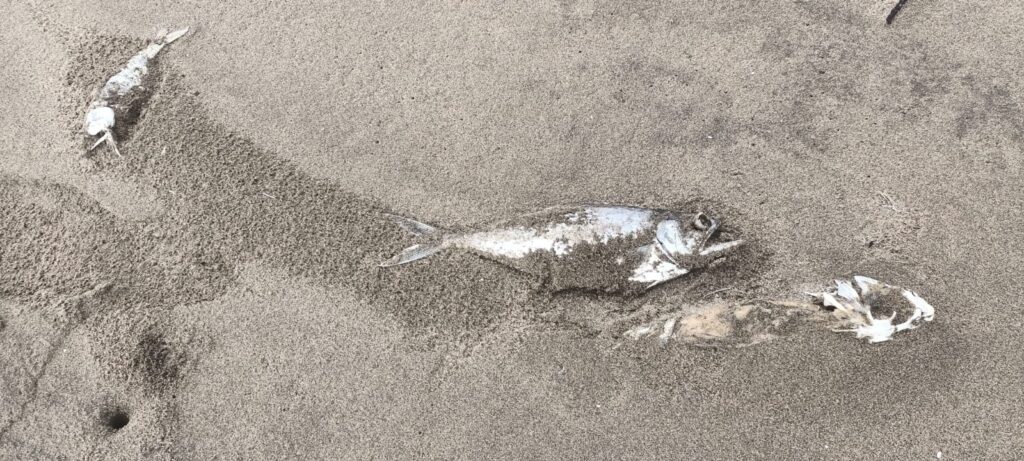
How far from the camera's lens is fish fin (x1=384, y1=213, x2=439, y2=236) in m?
3.25

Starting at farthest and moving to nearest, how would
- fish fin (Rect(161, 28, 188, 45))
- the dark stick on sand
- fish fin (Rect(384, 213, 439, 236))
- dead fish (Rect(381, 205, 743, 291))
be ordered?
1. fish fin (Rect(161, 28, 188, 45))
2. the dark stick on sand
3. fish fin (Rect(384, 213, 439, 236))
4. dead fish (Rect(381, 205, 743, 291))

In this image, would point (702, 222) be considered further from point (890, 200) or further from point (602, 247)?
point (890, 200)

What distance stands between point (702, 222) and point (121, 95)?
3646mm

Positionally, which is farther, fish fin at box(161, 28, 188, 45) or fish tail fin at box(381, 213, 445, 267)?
fish fin at box(161, 28, 188, 45)

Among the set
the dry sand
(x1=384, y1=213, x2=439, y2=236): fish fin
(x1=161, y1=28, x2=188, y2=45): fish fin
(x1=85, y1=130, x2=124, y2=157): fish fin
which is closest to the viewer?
the dry sand

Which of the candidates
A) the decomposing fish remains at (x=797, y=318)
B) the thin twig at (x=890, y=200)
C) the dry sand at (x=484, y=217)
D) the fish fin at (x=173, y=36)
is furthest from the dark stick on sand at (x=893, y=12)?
the fish fin at (x=173, y=36)

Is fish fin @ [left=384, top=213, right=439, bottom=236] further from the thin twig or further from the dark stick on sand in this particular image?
→ the dark stick on sand

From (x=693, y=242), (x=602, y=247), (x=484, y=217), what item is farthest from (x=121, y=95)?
Answer: (x=693, y=242)

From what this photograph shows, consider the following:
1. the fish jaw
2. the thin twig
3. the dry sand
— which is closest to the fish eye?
the dry sand

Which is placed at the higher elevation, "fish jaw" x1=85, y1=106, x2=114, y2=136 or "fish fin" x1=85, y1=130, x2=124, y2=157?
"fish jaw" x1=85, y1=106, x2=114, y2=136

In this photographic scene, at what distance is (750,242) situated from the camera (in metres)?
3.21

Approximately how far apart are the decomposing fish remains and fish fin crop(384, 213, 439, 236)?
1.20m

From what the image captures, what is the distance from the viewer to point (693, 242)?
10.4ft

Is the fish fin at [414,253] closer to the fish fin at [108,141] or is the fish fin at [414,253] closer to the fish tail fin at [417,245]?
the fish tail fin at [417,245]
